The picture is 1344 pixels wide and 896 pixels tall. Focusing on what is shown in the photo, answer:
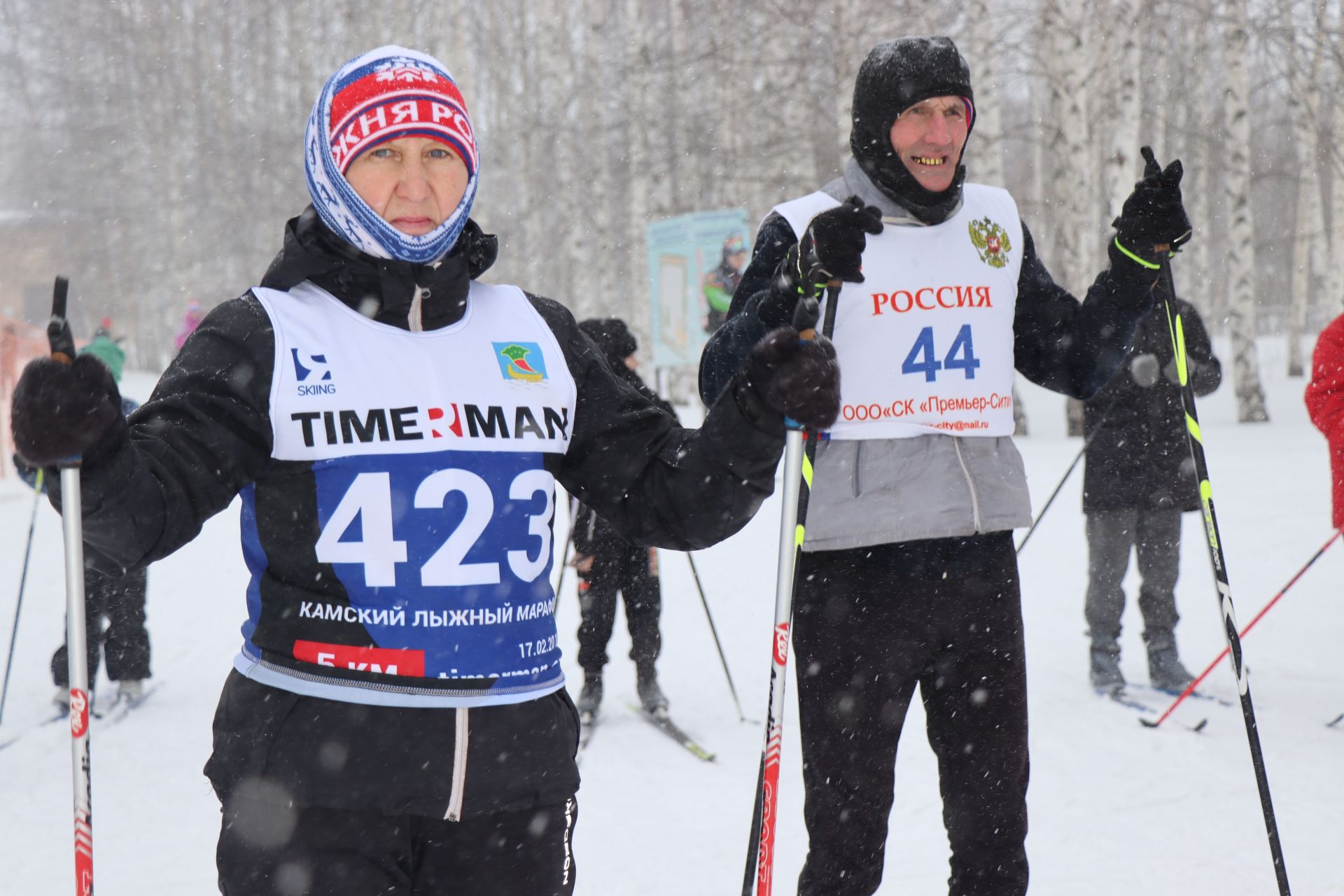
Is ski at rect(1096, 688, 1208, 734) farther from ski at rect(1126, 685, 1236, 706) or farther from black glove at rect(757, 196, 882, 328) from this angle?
black glove at rect(757, 196, 882, 328)

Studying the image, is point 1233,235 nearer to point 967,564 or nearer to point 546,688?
point 967,564

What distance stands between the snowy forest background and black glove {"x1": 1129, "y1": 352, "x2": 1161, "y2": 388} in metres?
6.57

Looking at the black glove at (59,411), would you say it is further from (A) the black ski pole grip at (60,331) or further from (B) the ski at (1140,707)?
(B) the ski at (1140,707)

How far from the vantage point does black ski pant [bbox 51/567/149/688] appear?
5879mm

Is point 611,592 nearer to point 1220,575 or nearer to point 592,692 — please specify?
point 592,692

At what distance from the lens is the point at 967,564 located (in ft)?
8.18

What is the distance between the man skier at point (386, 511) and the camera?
1689 millimetres

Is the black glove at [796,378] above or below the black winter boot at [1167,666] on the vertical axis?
above

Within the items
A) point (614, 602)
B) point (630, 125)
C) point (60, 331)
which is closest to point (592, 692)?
point (614, 602)

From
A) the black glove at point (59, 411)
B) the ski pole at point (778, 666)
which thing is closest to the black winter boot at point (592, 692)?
the ski pole at point (778, 666)

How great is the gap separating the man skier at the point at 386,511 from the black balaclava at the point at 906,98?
33.1 inches

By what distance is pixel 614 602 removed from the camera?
5816 mm

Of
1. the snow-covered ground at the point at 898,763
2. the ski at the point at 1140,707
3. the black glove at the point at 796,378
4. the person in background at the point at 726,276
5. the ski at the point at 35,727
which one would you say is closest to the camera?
the black glove at the point at 796,378

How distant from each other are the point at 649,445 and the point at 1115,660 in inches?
174
